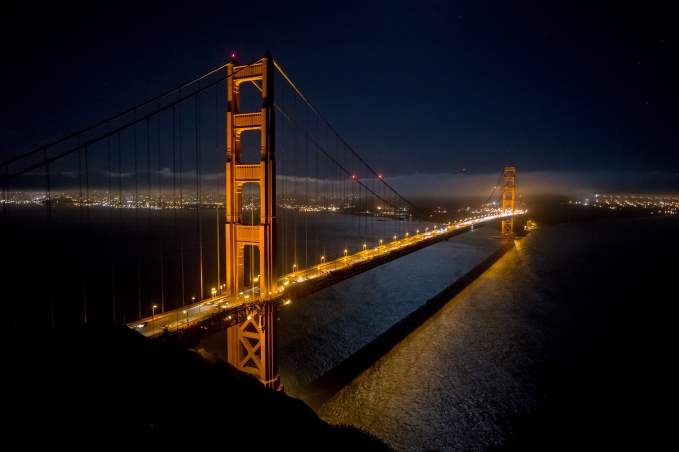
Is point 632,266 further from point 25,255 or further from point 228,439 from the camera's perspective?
point 25,255

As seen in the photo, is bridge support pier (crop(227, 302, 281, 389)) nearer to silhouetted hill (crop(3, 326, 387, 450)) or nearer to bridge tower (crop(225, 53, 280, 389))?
bridge tower (crop(225, 53, 280, 389))

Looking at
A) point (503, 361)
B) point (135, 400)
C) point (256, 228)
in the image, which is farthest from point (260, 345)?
point (503, 361)

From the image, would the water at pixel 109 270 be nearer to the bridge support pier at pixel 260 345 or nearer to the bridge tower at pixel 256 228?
the bridge tower at pixel 256 228

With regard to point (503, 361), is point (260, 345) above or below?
above

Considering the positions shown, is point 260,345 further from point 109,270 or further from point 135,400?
point 109,270

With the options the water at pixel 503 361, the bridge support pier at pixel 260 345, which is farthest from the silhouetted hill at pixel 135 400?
the water at pixel 503 361

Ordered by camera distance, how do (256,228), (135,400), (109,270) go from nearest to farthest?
(135,400)
(256,228)
(109,270)

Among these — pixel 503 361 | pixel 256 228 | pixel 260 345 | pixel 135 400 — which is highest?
pixel 256 228
